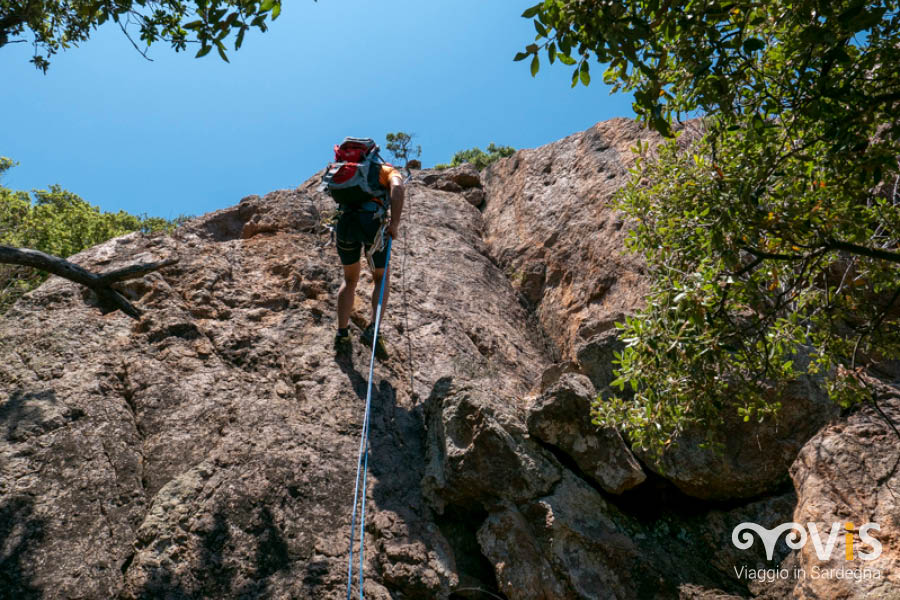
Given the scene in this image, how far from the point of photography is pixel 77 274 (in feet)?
19.6

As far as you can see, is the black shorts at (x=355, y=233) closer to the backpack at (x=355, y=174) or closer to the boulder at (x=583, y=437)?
the backpack at (x=355, y=174)

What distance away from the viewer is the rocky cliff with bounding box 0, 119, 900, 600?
149 inches

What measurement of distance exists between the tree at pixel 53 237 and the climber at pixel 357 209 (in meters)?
2.39

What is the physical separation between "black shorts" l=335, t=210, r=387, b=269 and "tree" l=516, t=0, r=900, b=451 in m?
2.98

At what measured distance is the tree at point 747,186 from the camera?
3033 millimetres

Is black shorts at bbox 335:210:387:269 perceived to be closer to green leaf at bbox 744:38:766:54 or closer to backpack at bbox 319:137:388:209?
backpack at bbox 319:137:388:209

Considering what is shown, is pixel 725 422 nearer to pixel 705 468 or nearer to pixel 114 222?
pixel 705 468

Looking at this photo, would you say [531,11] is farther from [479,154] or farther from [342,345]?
[479,154]

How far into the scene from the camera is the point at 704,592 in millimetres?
4008

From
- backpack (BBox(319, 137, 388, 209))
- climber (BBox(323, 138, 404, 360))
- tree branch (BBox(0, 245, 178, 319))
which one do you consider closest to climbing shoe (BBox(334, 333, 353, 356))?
climber (BBox(323, 138, 404, 360))

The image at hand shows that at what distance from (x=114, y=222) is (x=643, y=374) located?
908 inches

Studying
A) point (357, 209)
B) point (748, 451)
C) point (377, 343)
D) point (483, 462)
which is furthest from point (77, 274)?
point (748, 451)

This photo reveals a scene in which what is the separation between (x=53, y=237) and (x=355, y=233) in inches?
604

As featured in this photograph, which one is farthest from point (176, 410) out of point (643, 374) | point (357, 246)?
point (643, 374)
